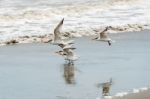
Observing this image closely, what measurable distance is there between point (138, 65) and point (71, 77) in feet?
5.04

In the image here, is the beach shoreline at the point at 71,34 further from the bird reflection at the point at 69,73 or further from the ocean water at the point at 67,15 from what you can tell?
the bird reflection at the point at 69,73

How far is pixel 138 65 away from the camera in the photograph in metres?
12.6

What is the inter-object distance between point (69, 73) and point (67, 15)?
9172 mm

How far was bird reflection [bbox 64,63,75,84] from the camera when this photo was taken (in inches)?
456

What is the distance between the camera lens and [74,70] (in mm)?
12586

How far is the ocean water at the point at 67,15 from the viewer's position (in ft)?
61.0

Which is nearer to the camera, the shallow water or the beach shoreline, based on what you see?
the shallow water

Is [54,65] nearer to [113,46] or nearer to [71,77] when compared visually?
[71,77]

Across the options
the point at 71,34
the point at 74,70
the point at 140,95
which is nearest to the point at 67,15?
the point at 71,34

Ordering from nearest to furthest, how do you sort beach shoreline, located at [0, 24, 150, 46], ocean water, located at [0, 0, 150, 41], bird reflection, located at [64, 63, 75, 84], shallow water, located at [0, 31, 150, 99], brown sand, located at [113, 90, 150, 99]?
brown sand, located at [113, 90, 150, 99] → shallow water, located at [0, 31, 150, 99] → bird reflection, located at [64, 63, 75, 84] → beach shoreline, located at [0, 24, 150, 46] → ocean water, located at [0, 0, 150, 41]

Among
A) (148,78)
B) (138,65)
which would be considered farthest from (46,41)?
(148,78)

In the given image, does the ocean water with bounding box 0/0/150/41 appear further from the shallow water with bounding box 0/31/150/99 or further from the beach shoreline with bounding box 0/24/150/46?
the shallow water with bounding box 0/31/150/99

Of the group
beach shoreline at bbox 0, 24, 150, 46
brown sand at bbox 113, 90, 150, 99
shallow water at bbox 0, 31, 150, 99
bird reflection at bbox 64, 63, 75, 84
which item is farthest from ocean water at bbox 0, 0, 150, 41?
brown sand at bbox 113, 90, 150, 99

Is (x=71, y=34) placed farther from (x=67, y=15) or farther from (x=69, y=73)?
(x=69, y=73)
